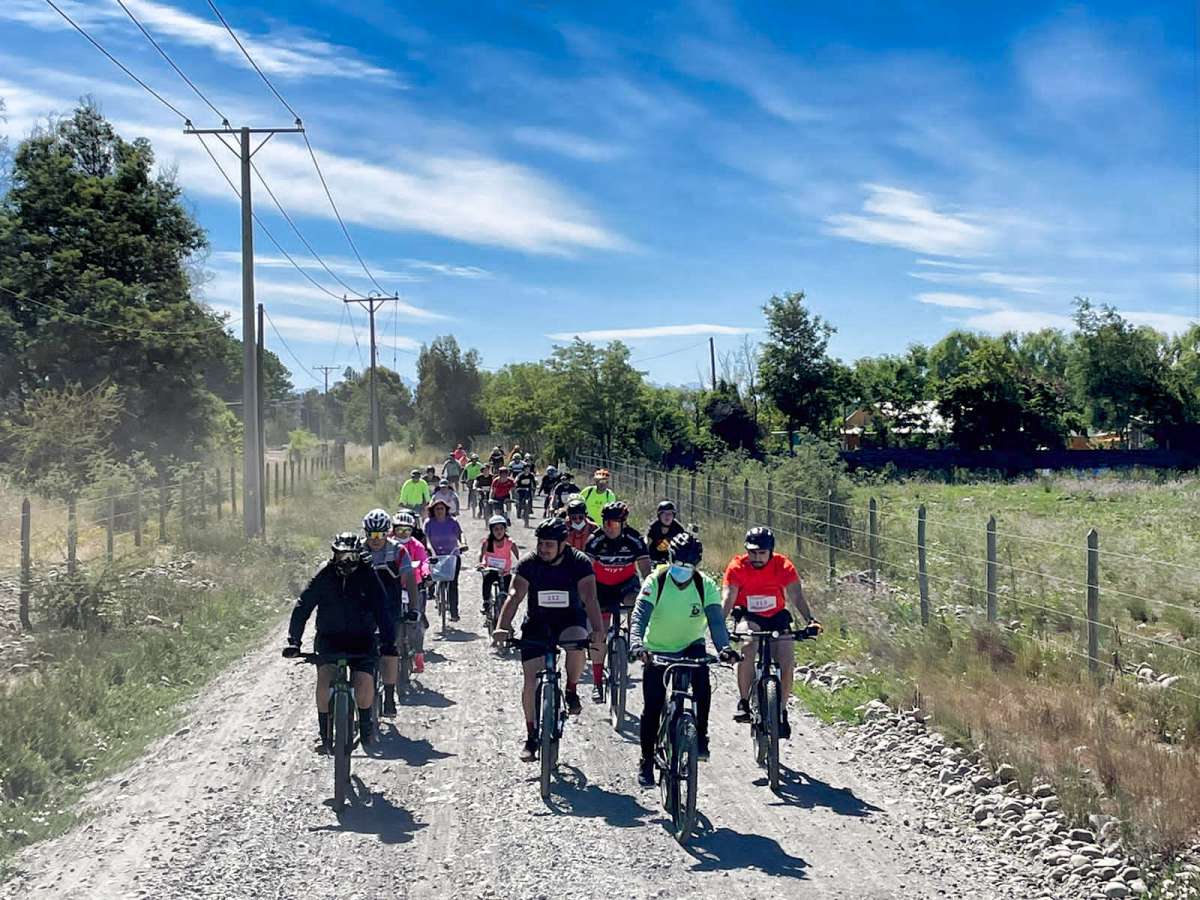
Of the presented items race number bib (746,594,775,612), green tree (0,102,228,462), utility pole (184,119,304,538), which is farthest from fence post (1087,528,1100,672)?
green tree (0,102,228,462)

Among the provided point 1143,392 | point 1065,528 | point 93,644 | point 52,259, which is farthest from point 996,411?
point 93,644

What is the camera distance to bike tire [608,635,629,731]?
10625mm

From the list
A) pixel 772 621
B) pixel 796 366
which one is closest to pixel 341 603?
pixel 772 621

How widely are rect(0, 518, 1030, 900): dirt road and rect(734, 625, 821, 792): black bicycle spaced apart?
180mm

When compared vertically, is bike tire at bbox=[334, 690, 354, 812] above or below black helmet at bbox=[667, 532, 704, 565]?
below

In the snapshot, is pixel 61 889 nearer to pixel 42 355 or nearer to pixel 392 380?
pixel 42 355

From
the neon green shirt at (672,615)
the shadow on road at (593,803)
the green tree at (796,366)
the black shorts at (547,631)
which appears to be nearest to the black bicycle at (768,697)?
the neon green shirt at (672,615)

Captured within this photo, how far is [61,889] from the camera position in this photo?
6551 mm

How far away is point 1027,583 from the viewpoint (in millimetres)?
16938

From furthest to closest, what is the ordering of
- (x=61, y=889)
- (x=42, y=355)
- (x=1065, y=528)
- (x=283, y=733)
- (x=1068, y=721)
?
(x=42, y=355) → (x=1065, y=528) → (x=283, y=733) → (x=1068, y=721) → (x=61, y=889)

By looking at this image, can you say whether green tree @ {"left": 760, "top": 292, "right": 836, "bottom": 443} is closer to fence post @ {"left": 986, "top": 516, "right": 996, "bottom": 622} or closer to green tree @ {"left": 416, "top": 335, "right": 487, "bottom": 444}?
green tree @ {"left": 416, "top": 335, "right": 487, "bottom": 444}

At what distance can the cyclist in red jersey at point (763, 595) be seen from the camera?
9.20m

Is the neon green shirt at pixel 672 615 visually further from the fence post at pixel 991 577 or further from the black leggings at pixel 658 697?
the fence post at pixel 991 577

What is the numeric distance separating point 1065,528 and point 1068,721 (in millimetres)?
19800
